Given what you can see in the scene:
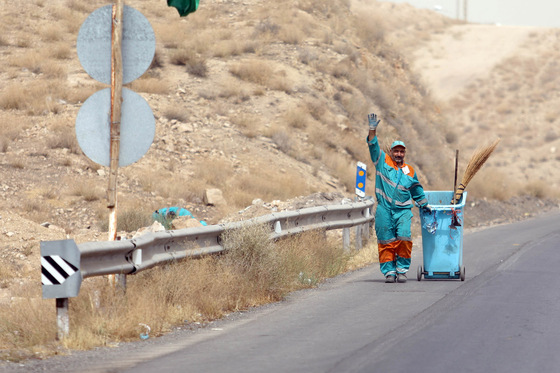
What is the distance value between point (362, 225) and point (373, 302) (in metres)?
6.40

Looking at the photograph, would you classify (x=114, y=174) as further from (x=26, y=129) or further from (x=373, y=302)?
(x=26, y=129)

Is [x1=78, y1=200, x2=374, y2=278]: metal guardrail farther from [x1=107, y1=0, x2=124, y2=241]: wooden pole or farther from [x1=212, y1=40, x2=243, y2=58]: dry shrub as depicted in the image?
[x1=212, y1=40, x2=243, y2=58]: dry shrub

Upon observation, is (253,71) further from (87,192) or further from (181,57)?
(87,192)

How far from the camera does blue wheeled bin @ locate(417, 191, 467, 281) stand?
12.3 m

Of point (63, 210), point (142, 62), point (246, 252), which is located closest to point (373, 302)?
point (246, 252)

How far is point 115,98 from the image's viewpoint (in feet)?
29.6

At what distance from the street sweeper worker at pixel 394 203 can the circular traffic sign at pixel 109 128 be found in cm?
410

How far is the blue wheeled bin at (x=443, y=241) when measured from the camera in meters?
12.3

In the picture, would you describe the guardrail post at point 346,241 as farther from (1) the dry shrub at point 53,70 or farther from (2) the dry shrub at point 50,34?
(2) the dry shrub at point 50,34

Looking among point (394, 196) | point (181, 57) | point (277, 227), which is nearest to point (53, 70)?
point (181, 57)

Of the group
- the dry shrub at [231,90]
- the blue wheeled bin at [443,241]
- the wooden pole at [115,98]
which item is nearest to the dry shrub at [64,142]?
the dry shrub at [231,90]

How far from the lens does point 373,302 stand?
10.6 meters

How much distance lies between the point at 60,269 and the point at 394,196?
595 centimetres

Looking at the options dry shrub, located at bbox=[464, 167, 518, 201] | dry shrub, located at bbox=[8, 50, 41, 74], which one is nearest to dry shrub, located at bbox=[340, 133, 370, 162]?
dry shrub, located at bbox=[464, 167, 518, 201]
